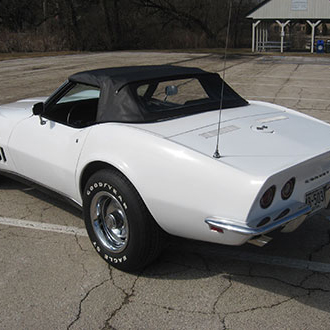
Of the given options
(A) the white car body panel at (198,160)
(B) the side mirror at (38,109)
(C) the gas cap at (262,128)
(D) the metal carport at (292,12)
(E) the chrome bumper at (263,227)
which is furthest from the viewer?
(D) the metal carport at (292,12)

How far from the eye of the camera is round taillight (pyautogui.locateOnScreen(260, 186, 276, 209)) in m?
2.83

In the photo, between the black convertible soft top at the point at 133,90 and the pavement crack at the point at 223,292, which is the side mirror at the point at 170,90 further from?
the pavement crack at the point at 223,292

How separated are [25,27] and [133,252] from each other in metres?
41.0

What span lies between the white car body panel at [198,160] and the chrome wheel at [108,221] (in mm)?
275

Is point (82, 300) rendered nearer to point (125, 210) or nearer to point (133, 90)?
point (125, 210)

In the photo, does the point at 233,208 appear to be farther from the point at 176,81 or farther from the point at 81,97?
the point at 81,97

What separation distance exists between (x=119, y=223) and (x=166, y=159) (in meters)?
0.71

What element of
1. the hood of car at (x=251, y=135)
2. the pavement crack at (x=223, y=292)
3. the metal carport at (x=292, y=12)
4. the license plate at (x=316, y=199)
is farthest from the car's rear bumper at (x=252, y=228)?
the metal carport at (x=292, y=12)

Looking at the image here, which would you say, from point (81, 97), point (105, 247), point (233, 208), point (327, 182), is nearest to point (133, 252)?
point (105, 247)

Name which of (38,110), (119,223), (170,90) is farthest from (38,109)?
(119,223)

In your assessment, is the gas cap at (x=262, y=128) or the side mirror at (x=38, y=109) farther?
the side mirror at (x=38, y=109)

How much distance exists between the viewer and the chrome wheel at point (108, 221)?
11.3 feet

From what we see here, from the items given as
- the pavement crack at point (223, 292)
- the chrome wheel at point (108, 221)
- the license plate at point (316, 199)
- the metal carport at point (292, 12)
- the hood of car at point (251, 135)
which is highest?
the hood of car at point (251, 135)

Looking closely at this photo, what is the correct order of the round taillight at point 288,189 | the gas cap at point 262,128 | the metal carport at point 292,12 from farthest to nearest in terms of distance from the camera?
the metal carport at point 292,12 < the gas cap at point 262,128 < the round taillight at point 288,189
